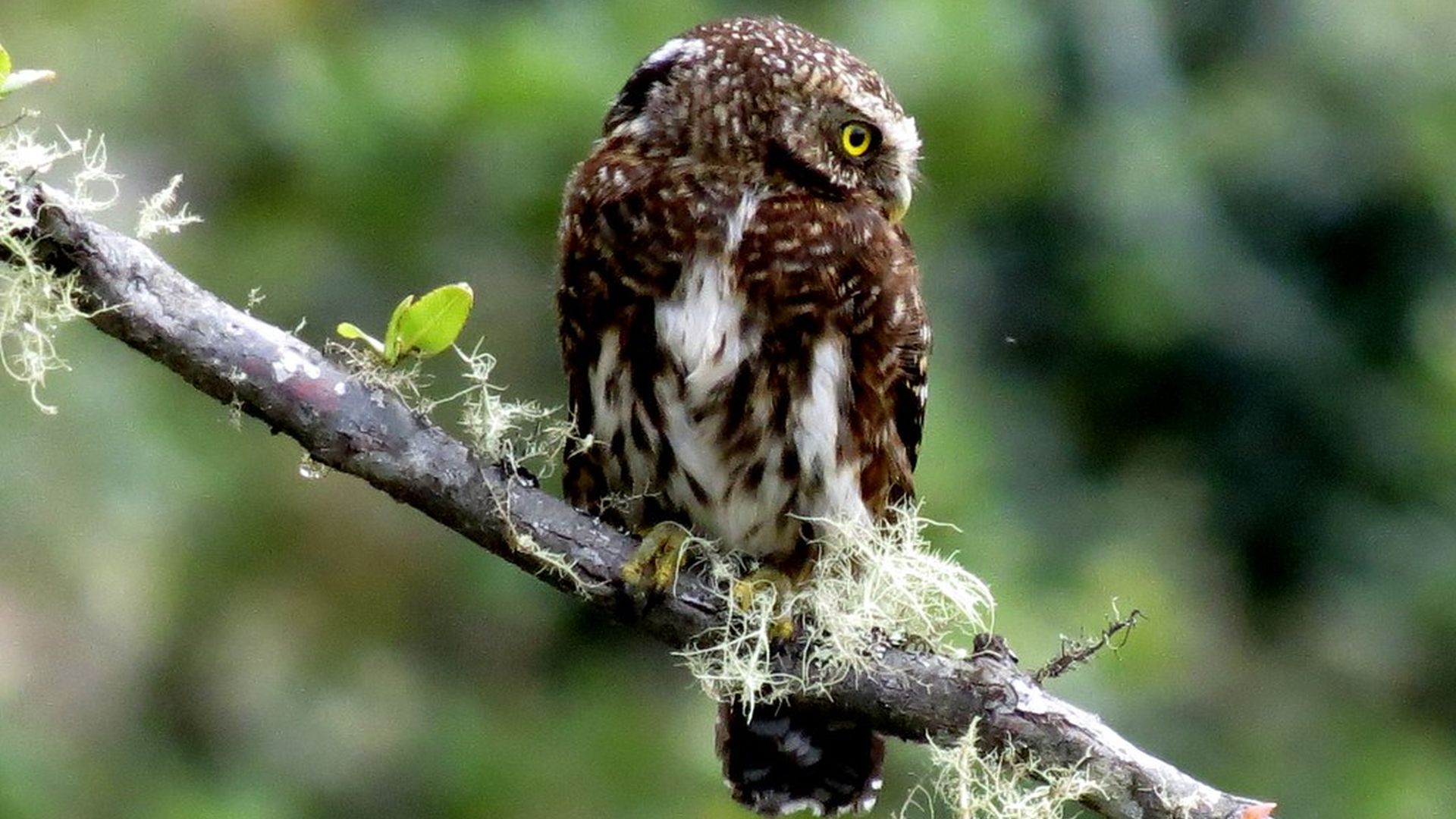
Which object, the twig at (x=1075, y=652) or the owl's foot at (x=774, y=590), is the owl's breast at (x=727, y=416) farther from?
the twig at (x=1075, y=652)

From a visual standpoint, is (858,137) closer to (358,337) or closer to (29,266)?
(358,337)

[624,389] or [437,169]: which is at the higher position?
[437,169]

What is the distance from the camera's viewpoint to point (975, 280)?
243 inches

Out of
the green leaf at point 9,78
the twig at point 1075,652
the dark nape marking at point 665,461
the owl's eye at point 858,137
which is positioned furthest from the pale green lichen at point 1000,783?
the green leaf at point 9,78

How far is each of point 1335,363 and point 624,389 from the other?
12.2 ft

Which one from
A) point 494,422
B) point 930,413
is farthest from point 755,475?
point 930,413

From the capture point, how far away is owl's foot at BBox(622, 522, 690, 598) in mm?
2805

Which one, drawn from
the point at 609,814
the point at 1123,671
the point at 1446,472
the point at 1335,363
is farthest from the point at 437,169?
the point at 1446,472

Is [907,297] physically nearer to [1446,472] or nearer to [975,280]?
[975,280]

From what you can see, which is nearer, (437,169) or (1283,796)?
(437,169)

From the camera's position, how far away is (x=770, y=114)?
3074 millimetres

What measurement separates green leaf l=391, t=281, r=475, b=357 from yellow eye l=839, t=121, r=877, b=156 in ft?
2.72

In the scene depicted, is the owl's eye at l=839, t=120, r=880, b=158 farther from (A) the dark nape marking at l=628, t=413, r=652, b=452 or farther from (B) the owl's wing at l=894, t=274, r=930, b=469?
(A) the dark nape marking at l=628, t=413, r=652, b=452

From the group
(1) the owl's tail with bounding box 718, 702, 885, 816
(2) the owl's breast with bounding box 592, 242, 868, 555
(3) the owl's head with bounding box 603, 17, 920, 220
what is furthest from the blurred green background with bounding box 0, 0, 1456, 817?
(3) the owl's head with bounding box 603, 17, 920, 220
